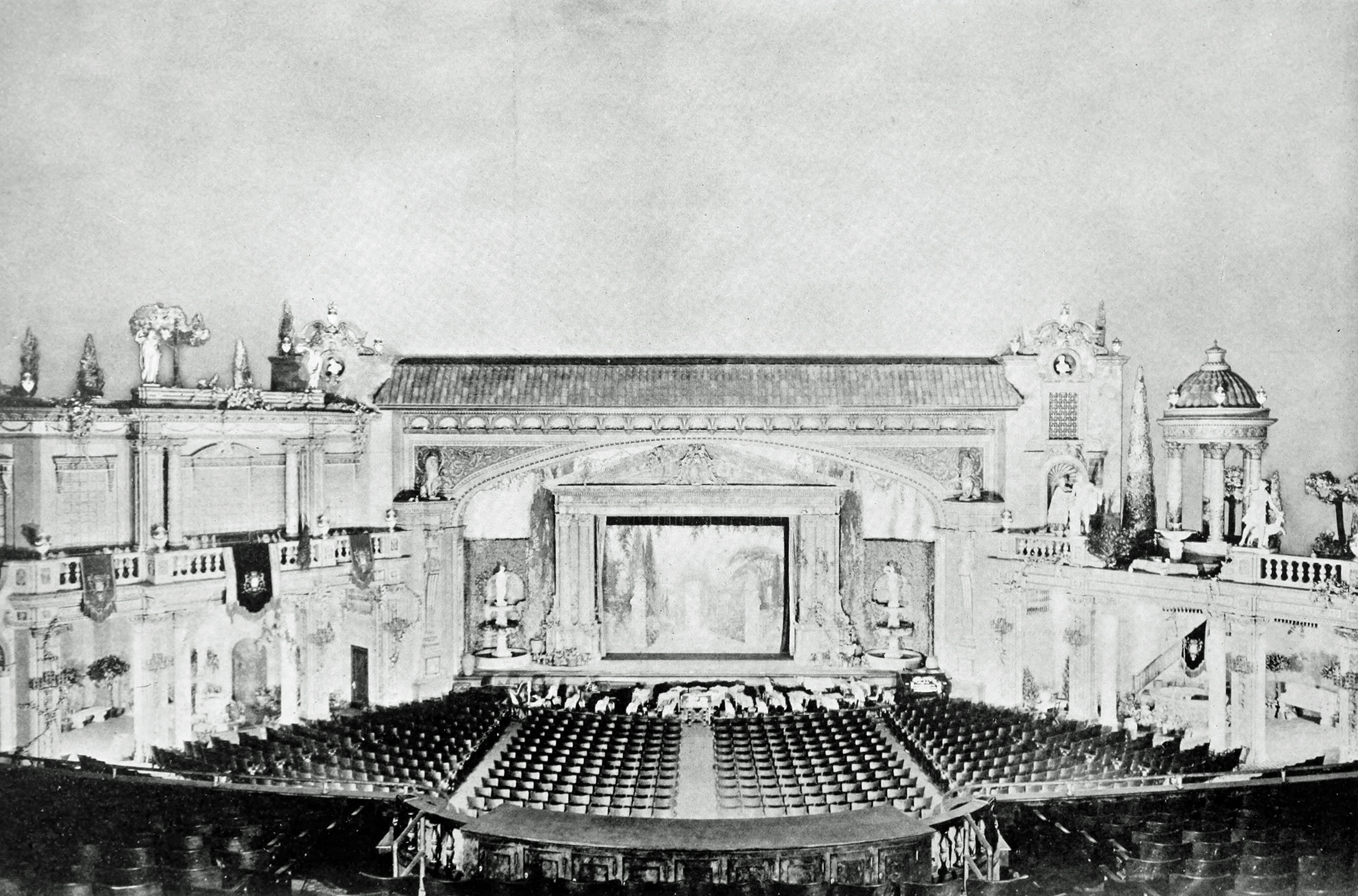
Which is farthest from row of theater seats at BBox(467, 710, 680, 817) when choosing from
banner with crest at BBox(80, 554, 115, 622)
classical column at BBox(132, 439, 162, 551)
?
classical column at BBox(132, 439, 162, 551)

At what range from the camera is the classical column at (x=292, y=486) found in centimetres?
2761

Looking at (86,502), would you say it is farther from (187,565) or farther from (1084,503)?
(1084,503)

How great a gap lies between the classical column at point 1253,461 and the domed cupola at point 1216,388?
1032 mm

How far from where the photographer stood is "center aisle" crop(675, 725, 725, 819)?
20.3m

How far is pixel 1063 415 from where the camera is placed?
1161 inches

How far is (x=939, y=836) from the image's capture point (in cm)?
1736

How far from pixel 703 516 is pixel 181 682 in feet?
48.9

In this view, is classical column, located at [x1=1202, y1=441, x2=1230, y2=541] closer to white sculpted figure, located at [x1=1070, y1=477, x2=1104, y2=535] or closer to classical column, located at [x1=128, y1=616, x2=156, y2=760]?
white sculpted figure, located at [x1=1070, y1=477, x2=1104, y2=535]

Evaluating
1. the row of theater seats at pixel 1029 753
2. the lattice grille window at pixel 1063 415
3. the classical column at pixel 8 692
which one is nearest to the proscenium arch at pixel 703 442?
the lattice grille window at pixel 1063 415

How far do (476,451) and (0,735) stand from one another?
13.9m

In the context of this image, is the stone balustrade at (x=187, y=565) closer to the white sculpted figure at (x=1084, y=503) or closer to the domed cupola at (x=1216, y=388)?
the white sculpted figure at (x=1084, y=503)

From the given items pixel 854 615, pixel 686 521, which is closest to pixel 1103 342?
pixel 854 615

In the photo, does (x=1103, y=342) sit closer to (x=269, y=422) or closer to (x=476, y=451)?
(x=476, y=451)

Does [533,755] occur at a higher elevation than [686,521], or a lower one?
lower
